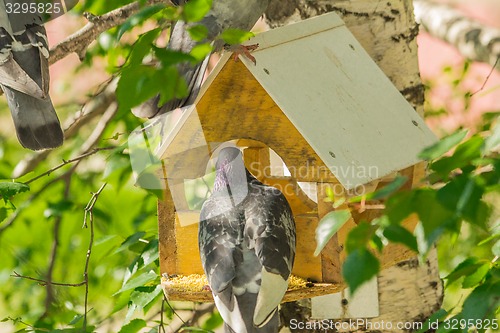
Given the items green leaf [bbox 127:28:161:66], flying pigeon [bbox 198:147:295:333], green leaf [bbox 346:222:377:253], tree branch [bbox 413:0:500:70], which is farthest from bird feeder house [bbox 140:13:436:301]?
tree branch [bbox 413:0:500:70]

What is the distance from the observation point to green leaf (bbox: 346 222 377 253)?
1.19 metres

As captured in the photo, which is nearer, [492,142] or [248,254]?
[492,142]

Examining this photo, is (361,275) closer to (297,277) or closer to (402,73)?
(297,277)

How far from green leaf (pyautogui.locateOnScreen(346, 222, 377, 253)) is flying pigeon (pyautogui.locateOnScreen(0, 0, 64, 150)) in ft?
4.76

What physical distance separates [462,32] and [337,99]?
6.37ft

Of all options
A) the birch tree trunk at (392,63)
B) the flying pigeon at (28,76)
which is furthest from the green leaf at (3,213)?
the birch tree trunk at (392,63)

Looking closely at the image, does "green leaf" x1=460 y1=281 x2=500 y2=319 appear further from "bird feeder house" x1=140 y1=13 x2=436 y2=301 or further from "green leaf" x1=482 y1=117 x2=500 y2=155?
"bird feeder house" x1=140 y1=13 x2=436 y2=301

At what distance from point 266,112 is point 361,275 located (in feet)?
3.34

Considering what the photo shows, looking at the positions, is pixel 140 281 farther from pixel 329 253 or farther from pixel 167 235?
pixel 329 253

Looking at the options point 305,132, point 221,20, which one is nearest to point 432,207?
point 305,132

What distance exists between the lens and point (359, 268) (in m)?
1.17

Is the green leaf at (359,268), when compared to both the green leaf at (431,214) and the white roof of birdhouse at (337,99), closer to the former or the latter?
the green leaf at (431,214)

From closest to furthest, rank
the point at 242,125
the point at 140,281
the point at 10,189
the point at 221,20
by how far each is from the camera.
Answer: the point at 242,125, the point at 10,189, the point at 140,281, the point at 221,20

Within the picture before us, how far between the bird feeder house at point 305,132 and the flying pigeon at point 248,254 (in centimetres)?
11
